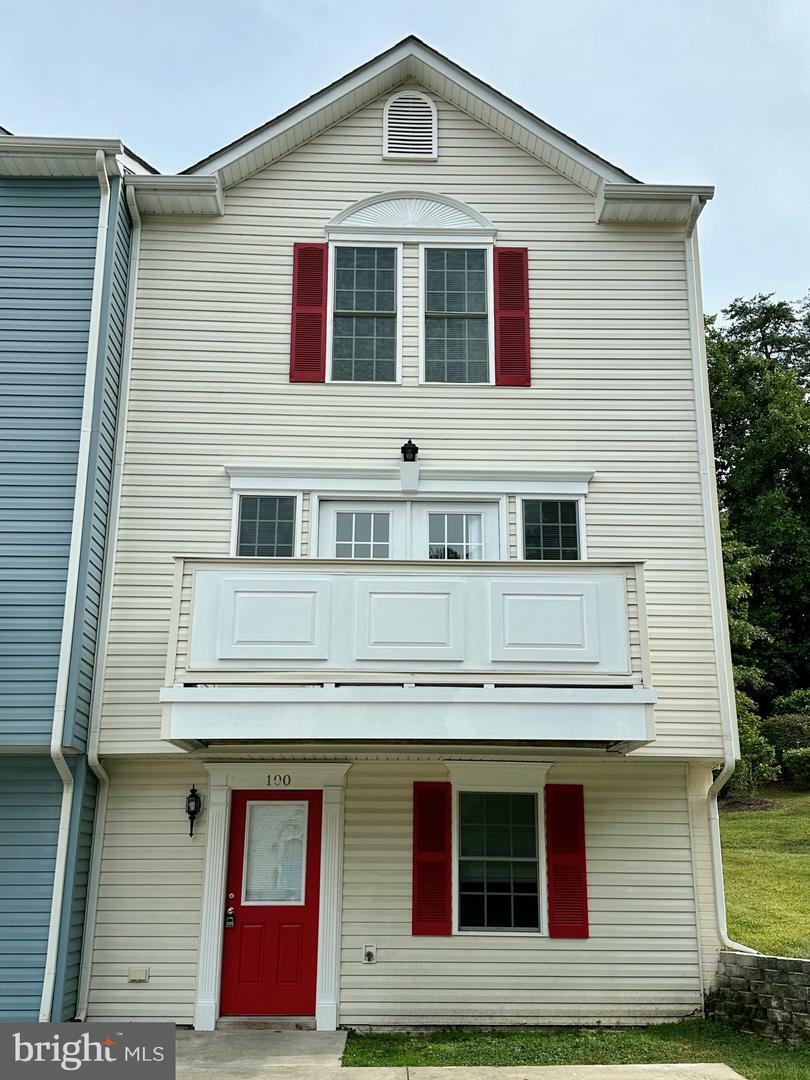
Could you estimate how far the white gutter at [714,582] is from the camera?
888 cm

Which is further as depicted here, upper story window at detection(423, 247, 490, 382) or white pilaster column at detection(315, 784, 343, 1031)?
upper story window at detection(423, 247, 490, 382)

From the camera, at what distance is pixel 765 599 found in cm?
2778

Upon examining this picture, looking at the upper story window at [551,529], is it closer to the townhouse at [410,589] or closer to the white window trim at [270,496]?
the townhouse at [410,589]

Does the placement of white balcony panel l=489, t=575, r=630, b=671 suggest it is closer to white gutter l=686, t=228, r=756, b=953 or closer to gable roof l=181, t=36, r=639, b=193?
white gutter l=686, t=228, r=756, b=953

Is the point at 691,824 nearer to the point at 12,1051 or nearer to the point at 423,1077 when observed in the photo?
the point at 423,1077

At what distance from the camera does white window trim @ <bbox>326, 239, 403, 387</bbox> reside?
9.95 m

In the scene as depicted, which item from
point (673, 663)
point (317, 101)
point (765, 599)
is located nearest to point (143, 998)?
point (673, 663)

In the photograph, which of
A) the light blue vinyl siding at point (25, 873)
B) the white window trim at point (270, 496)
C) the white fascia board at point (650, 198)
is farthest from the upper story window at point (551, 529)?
the light blue vinyl siding at point (25, 873)

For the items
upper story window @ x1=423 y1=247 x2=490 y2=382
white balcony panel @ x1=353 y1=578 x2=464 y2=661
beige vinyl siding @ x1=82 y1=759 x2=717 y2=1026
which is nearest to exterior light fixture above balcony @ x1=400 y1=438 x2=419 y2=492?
upper story window @ x1=423 y1=247 x2=490 y2=382

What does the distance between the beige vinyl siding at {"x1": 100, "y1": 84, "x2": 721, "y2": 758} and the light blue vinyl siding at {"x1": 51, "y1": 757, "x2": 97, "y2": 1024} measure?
28.2 inches

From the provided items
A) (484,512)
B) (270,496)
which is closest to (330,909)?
(270,496)

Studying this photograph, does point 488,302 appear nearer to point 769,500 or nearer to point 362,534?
point 362,534

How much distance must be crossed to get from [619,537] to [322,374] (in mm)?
3548

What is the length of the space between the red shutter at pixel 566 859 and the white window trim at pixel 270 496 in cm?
349
